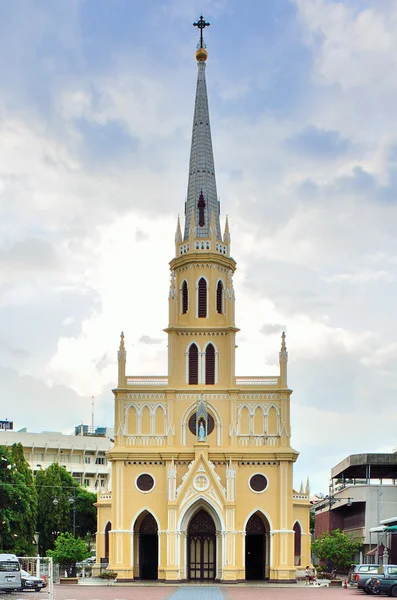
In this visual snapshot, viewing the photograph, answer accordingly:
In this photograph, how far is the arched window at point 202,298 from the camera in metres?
67.6

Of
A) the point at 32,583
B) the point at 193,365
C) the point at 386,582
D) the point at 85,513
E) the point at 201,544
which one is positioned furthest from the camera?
the point at 85,513

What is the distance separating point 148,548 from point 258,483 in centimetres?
933

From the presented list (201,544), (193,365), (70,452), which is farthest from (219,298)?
(70,452)

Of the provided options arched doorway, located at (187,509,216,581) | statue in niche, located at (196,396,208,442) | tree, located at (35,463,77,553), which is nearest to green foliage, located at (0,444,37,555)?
arched doorway, located at (187,509,216,581)

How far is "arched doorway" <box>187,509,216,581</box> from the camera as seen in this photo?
63.4 metres

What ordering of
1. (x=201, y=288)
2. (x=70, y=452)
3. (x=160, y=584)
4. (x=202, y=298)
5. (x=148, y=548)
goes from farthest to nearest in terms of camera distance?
(x=70, y=452) < (x=201, y=288) < (x=202, y=298) < (x=148, y=548) < (x=160, y=584)

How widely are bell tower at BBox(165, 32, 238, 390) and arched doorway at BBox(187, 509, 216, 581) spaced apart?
30.4ft

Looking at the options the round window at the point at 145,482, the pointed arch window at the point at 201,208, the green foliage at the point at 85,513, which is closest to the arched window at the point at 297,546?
the round window at the point at 145,482

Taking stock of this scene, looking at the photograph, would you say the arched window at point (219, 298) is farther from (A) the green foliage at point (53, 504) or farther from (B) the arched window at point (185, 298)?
(A) the green foliage at point (53, 504)

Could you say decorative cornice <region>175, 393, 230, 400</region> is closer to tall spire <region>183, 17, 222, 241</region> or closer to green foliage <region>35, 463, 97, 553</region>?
tall spire <region>183, 17, 222, 241</region>

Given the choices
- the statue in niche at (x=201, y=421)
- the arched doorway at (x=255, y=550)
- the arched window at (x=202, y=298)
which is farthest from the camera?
the arched window at (x=202, y=298)

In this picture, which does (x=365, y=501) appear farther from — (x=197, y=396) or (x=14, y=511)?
(x=14, y=511)

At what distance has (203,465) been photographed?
204 feet

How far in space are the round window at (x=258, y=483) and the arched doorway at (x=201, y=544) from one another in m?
3.75
